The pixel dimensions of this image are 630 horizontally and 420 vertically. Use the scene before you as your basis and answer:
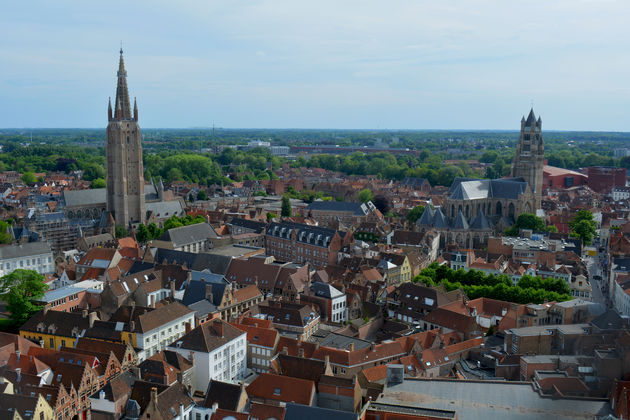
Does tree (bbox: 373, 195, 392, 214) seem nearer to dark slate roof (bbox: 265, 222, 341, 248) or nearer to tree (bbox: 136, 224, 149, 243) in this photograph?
dark slate roof (bbox: 265, 222, 341, 248)

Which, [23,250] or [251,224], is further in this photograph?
[251,224]

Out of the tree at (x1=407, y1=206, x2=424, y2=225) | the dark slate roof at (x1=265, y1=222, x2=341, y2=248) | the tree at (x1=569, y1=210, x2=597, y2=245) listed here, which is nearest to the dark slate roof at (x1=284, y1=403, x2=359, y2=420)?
the dark slate roof at (x1=265, y1=222, x2=341, y2=248)

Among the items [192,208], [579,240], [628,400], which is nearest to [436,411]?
[628,400]

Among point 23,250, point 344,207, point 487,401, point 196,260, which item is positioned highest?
point 344,207

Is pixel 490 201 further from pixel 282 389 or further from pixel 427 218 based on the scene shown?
pixel 282 389

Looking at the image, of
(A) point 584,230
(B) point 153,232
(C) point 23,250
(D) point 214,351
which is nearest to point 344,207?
(B) point 153,232
